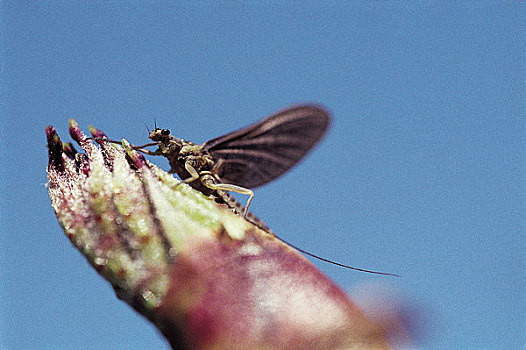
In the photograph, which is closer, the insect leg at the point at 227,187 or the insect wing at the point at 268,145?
the insect leg at the point at 227,187

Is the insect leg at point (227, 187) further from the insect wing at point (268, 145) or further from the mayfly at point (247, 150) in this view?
the insect wing at point (268, 145)

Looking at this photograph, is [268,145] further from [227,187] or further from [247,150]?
[227,187]

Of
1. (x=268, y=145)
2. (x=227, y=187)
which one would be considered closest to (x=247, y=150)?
(x=268, y=145)

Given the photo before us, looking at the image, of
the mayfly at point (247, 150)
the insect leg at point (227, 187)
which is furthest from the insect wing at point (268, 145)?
the insect leg at point (227, 187)

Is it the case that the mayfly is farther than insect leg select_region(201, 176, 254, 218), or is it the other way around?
the mayfly

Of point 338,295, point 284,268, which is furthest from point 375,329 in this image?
point 284,268

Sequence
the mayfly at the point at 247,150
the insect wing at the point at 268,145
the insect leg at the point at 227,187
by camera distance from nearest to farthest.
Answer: the insect leg at the point at 227,187 < the mayfly at the point at 247,150 < the insect wing at the point at 268,145

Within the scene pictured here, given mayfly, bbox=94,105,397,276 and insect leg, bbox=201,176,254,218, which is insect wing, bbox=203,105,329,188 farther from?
insect leg, bbox=201,176,254,218

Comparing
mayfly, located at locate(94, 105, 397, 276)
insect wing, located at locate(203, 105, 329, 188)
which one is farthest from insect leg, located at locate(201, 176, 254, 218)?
insect wing, located at locate(203, 105, 329, 188)
